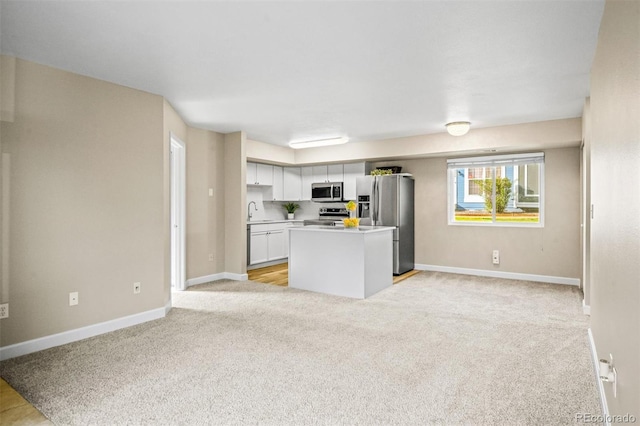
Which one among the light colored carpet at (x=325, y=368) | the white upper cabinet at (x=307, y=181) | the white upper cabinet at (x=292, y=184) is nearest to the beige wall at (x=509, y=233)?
the light colored carpet at (x=325, y=368)

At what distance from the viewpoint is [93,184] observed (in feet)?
11.3

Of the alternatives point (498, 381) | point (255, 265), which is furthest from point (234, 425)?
point (255, 265)

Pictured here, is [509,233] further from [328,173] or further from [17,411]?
[17,411]

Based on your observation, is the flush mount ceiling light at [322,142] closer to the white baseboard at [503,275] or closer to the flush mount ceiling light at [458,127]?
the flush mount ceiling light at [458,127]

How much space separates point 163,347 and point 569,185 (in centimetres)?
590

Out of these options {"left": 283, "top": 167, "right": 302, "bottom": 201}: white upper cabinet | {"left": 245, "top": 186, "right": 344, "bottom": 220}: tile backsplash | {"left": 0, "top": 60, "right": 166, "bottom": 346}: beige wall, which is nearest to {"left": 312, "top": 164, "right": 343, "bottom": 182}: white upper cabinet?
{"left": 283, "top": 167, "right": 302, "bottom": 201}: white upper cabinet

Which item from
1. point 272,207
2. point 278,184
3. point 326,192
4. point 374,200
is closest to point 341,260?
point 374,200

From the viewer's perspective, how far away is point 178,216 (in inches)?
206

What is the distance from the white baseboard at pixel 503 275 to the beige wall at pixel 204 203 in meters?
3.73

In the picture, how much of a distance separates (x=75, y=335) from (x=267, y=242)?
13.7 feet

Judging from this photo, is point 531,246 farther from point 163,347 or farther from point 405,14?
point 163,347

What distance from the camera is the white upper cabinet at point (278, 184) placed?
7863mm

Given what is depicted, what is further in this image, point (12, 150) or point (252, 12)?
point (12, 150)

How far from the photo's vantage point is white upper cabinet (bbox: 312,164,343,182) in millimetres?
7648
